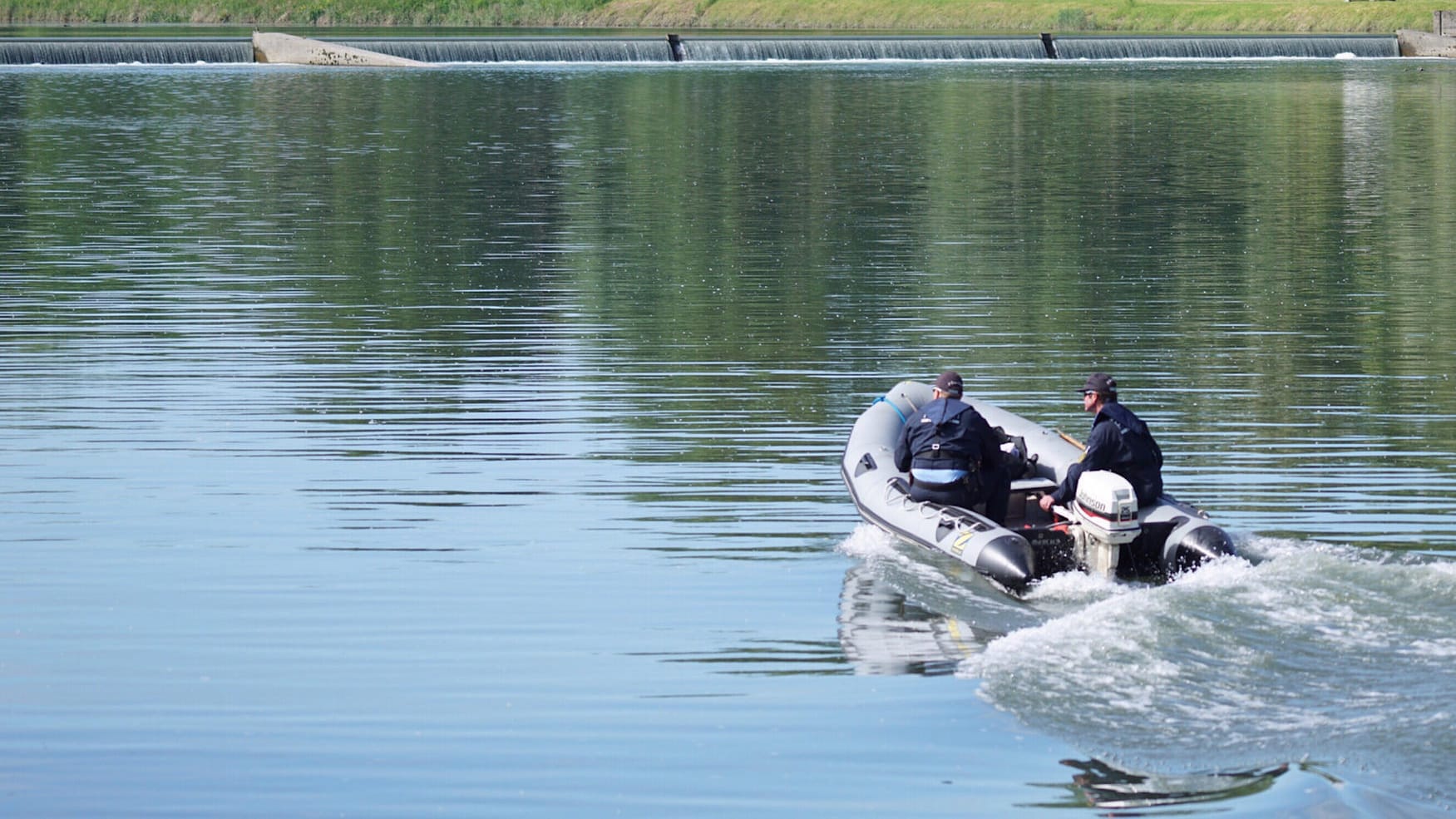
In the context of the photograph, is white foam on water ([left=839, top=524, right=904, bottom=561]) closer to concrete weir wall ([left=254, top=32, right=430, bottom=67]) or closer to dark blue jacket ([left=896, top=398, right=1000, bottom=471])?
dark blue jacket ([left=896, top=398, right=1000, bottom=471])

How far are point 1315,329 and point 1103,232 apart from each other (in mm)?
10830

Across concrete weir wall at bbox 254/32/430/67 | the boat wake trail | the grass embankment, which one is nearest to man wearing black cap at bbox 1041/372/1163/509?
the boat wake trail

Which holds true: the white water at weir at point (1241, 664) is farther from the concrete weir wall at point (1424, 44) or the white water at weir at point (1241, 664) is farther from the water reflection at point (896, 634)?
the concrete weir wall at point (1424, 44)

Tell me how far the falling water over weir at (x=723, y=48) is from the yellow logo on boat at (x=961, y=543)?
7712 centimetres

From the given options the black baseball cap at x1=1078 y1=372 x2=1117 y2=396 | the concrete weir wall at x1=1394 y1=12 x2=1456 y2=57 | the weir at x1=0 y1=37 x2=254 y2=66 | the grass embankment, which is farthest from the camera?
the grass embankment

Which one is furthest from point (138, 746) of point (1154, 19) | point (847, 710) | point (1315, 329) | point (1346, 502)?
point (1154, 19)

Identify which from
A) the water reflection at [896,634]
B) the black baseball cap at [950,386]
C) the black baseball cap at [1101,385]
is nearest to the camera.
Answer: the water reflection at [896,634]

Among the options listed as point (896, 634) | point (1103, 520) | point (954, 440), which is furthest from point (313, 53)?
point (896, 634)

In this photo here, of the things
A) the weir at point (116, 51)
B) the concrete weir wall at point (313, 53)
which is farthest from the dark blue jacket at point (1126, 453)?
the weir at point (116, 51)

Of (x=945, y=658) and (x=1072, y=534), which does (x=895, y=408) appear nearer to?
(x=1072, y=534)

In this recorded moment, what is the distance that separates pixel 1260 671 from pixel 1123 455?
3777 millimetres

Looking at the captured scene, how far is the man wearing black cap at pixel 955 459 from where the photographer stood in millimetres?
15828

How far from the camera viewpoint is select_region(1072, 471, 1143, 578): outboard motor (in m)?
14.4

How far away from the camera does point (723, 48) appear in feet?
299
